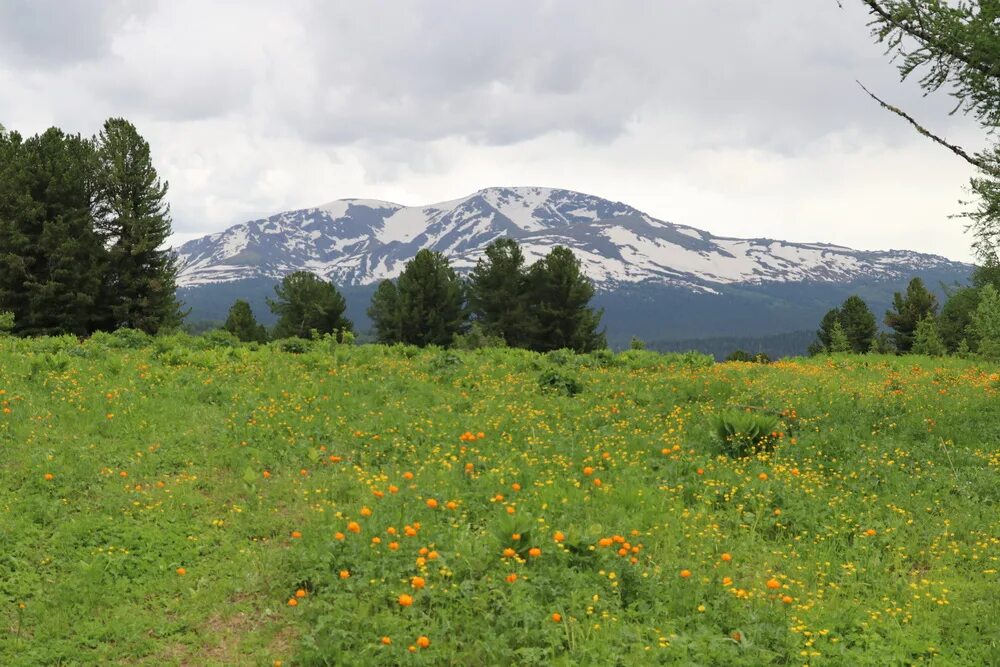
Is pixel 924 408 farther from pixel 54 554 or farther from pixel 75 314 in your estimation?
pixel 75 314

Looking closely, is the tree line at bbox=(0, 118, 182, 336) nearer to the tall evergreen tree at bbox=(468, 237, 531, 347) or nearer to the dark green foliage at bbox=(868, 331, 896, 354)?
the tall evergreen tree at bbox=(468, 237, 531, 347)

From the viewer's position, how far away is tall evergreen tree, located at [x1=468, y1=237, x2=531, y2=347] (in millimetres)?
52719

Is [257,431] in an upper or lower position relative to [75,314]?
lower

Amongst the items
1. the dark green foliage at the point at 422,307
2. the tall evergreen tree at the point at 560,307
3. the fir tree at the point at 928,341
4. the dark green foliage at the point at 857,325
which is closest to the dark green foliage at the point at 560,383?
the tall evergreen tree at the point at 560,307

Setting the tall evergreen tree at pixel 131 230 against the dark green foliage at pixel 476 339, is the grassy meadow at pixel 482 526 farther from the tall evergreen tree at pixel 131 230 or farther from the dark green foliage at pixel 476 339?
the dark green foliage at pixel 476 339

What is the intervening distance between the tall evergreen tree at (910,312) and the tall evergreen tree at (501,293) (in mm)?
38798

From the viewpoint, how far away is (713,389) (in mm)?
13523

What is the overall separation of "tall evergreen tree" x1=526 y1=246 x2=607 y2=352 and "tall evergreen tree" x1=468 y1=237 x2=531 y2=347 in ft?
4.02

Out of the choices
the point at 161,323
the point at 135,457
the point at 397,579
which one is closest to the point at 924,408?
the point at 397,579

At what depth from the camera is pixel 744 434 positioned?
32.2 ft

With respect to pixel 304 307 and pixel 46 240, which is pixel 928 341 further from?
pixel 46 240

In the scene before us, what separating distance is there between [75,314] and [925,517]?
1461 inches

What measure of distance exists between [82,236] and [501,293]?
100ft

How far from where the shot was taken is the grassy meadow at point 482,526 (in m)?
5.17
